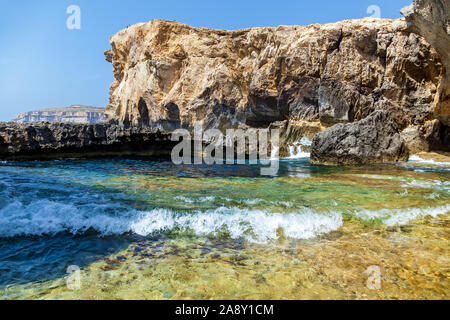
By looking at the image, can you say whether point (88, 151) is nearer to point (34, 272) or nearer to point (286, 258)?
point (34, 272)

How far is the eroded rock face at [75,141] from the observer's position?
13.2m

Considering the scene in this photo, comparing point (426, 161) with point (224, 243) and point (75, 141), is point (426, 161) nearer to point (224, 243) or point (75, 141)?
point (224, 243)

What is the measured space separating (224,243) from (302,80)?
2109 cm

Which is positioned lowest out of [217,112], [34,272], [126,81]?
[34,272]

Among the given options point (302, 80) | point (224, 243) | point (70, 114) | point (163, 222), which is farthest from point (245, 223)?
point (70, 114)

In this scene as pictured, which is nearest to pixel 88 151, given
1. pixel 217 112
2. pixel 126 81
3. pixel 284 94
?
pixel 217 112

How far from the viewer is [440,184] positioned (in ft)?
22.9

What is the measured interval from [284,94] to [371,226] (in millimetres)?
19888

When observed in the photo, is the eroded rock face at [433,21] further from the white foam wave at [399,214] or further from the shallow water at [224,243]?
the white foam wave at [399,214]

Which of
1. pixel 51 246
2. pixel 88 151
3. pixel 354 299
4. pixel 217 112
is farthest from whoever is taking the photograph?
pixel 217 112

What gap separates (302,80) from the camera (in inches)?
877

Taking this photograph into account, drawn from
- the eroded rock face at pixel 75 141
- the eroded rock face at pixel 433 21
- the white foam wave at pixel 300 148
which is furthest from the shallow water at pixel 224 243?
the white foam wave at pixel 300 148

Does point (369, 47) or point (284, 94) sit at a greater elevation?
point (369, 47)

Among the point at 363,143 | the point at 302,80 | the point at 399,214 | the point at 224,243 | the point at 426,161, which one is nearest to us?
the point at 224,243
